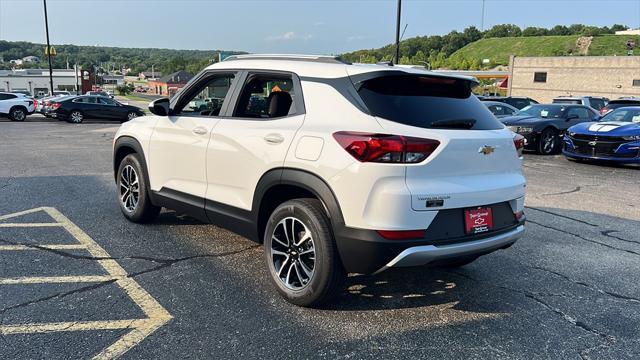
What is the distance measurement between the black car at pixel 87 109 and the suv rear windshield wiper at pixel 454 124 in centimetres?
2366

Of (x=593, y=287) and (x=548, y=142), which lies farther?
(x=548, y=142)

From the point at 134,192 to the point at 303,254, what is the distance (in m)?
2.79

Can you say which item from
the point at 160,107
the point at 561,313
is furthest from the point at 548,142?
the point at 160,107

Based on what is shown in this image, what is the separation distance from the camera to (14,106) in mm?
23938

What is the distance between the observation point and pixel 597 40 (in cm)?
12550

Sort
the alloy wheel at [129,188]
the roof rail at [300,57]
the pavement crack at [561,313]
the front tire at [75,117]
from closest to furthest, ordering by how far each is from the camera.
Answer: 1. the pavement crack at [561,313]
2. the roof rail at [300,57]
3. the alloy wheel at [129,188]
4. the front tire at [75,117]

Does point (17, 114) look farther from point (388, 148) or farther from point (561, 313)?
point (561, 313)

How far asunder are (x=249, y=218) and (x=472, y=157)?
68.9 inches

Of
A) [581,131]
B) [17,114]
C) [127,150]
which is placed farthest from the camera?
[17,114]

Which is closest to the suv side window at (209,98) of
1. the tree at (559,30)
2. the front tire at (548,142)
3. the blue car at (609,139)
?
the blue car at (609,139)

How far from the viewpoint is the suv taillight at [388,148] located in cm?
314

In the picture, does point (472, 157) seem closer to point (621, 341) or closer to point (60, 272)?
point (621, 341)

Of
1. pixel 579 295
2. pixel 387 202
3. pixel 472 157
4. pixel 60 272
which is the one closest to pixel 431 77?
pixel 472 157

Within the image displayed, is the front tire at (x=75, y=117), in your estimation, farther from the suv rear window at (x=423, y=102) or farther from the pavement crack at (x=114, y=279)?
the suv rear window at (x=423, y=102)
